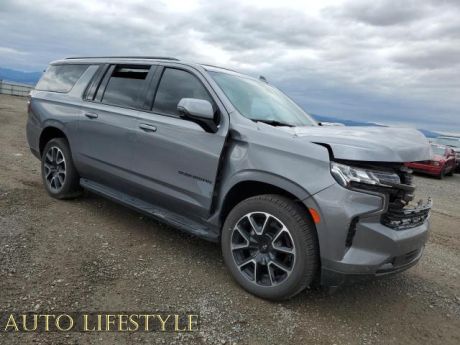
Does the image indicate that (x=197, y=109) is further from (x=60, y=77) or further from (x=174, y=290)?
(x=60, y=77)

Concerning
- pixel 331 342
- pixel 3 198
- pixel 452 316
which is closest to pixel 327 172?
pixel 331 342

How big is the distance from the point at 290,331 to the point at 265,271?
53cm

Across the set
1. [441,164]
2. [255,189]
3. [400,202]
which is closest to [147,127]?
[255,189]

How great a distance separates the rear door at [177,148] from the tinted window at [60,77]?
64.0 inches

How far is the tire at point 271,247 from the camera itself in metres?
3.00

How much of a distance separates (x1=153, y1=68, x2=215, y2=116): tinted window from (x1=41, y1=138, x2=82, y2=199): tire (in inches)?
69.8

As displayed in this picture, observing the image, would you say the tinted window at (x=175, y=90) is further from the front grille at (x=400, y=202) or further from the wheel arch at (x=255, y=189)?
the front grille at (x=400, y=202)

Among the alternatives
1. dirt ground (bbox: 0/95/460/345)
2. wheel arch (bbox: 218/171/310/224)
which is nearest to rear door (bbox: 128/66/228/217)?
wheel arch (bbox: 218/171/310/224)

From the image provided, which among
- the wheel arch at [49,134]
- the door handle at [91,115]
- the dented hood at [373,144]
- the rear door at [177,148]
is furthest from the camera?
the wheel arch at [49,134]

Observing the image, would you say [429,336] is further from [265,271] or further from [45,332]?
[45,332]

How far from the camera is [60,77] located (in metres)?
5.45

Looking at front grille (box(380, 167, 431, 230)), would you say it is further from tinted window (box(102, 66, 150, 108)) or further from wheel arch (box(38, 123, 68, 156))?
wheel arch (box(38, 123, 68, 156))

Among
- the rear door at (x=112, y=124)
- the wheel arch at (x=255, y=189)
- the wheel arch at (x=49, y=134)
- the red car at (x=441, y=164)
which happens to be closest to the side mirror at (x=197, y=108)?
the wheel arch at (x=255, y=189)

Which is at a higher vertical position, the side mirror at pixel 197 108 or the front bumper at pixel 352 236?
the side mirror at pixel 197 108
